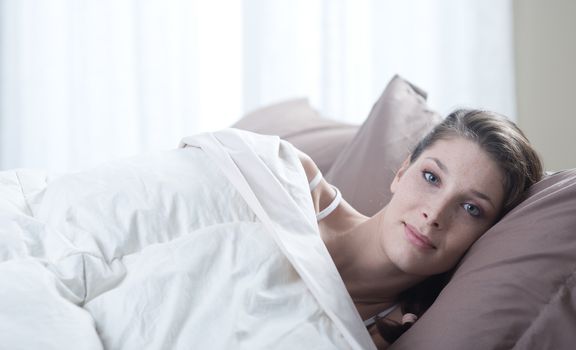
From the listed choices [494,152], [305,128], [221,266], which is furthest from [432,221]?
[305,128]

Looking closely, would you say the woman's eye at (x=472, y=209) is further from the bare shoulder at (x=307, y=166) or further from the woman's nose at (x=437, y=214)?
the bare shoulder at (x=307, y=166)

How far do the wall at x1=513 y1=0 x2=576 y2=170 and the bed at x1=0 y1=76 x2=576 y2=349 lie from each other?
1.56m

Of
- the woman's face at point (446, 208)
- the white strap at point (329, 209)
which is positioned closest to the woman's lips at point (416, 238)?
the woman's face at point (446, 208)

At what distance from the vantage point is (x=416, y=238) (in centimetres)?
123

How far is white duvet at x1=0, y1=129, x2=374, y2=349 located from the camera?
94cm

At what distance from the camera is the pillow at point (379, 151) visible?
1.61m

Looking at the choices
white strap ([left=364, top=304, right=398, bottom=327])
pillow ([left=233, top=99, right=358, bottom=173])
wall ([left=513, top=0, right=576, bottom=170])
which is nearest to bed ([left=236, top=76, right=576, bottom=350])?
white strap ([left=364, top=304, right=398, bottom=327])

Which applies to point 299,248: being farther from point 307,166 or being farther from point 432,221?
point 307,166

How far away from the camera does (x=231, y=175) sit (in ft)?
3.95

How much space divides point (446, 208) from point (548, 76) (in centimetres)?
171

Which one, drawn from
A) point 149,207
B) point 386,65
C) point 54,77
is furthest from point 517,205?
point 54,77

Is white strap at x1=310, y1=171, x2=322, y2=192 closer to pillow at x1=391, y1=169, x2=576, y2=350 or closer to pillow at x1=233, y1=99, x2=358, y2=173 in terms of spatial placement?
pillow at x1=233, y1=99, x2=358, y2=173

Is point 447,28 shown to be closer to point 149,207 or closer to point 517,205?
point 517,205

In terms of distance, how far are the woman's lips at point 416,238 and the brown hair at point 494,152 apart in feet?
0.29
